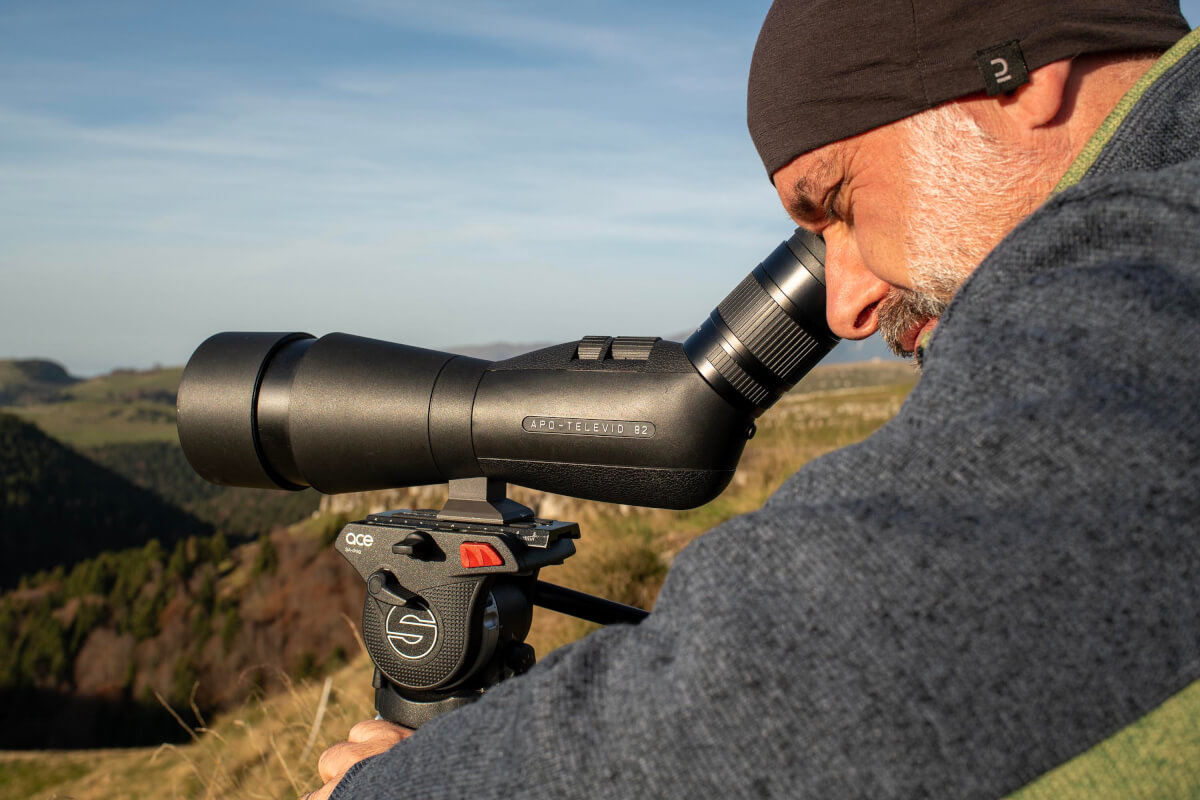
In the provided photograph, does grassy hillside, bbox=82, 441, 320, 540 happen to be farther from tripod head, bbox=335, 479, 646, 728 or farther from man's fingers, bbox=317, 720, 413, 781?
man's fingers, bbox=317, 720, 413, 781

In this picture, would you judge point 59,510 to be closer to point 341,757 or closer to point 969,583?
point 341,757

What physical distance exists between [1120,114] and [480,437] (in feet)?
3.62

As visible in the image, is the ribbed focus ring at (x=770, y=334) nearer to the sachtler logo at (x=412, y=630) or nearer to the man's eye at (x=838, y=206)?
the man's eye at (x=838, y=206)

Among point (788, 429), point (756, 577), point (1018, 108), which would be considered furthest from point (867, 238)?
point (788, 429)

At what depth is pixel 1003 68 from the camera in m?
1.13

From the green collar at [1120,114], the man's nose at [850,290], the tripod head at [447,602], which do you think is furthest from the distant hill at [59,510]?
the green collar at [1120,114]

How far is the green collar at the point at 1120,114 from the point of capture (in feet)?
2.88

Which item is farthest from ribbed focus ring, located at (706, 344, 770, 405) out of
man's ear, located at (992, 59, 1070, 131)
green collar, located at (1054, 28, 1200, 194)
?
green collar, located at (1054, 28, 1200, 194)

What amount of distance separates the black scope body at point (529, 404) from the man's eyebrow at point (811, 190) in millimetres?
168

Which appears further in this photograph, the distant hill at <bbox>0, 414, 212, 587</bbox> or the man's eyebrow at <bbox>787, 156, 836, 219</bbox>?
the distant hill at <bbox>0, 414, 212, 587</bbox>

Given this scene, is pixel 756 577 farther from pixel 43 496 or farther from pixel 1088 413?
pixel 43 496

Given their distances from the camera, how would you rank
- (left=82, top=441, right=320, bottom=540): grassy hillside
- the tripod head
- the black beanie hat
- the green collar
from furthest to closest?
(left=82, top=441, right=320, bottom=540): grassy hillside
the tripod head
the black beanie hat
the green collar

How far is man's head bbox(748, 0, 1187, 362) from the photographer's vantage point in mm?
1127

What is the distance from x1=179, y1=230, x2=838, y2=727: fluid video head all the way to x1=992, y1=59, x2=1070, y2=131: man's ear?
0.50 metres
